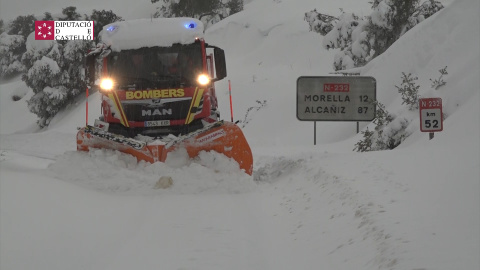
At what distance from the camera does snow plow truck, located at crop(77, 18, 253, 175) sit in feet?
32.0

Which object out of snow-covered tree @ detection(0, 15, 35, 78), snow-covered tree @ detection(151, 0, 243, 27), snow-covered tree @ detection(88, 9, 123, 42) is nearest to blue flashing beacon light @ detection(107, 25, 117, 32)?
snow-covered tree @ detection(88, 9, 123, 42)

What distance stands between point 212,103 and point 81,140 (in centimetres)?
268

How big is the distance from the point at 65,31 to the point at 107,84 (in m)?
31.5

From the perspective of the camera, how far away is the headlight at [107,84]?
389 inches

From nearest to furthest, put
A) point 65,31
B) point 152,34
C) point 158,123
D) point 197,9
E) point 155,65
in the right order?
point 158,123
point 155,65
point 152,34
point 65,31
point 197,9

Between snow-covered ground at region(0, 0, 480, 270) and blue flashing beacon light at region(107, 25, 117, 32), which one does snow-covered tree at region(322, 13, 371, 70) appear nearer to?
snow-covered ground at region(0, 0, 480, 270)

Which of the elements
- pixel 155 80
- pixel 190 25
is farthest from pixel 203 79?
pixel 190 25

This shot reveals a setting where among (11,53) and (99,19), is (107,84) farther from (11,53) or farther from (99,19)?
(11,53)

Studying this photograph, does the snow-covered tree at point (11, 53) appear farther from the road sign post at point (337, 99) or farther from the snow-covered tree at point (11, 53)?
the road sign post at point (337, 99)

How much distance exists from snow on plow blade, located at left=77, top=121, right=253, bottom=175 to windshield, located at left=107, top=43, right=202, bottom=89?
1280 mm

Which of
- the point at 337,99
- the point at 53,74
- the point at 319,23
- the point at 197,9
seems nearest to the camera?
the point at 337,99

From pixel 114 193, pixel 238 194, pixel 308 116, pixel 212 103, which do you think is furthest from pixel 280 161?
pixel 308 116

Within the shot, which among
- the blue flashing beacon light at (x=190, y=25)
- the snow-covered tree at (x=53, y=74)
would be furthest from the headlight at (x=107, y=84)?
the snow-covered tree at (x=53, y=74)

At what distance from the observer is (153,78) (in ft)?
32.4
